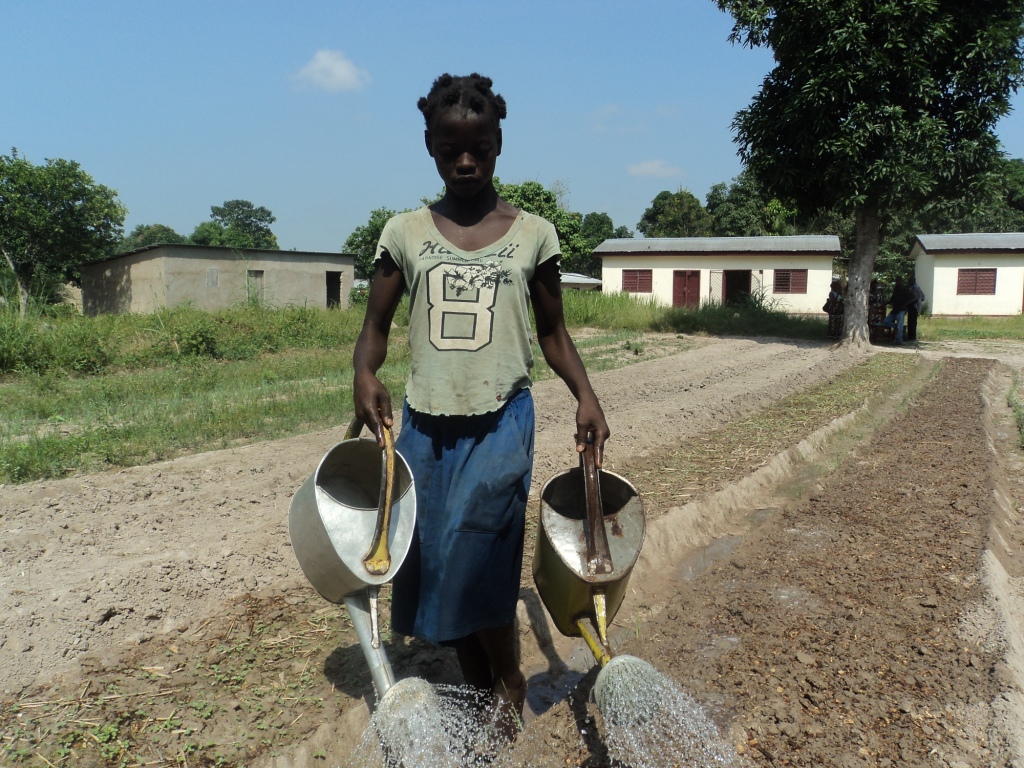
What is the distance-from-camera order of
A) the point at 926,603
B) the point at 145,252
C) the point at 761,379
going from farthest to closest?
the point at 145,252, the point at 761,379, the point at 926,603

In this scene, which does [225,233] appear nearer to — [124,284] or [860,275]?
[124,284]

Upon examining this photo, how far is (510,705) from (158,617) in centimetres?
155

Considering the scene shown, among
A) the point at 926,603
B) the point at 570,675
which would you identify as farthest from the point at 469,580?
the point at 926,603

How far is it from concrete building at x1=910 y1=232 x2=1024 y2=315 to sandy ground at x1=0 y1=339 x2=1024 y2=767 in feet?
71.7

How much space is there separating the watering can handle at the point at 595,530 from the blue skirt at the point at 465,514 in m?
0.18

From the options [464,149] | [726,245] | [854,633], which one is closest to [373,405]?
[464,149]

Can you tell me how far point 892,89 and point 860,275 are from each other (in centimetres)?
315

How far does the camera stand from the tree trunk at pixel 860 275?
572 inches

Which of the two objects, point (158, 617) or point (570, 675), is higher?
point (158, 617)

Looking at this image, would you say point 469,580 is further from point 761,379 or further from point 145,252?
point 145,252

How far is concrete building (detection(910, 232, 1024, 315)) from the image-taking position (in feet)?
82.3

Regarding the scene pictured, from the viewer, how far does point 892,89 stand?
43.6 feet

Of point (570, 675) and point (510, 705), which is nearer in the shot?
point (510, 705)

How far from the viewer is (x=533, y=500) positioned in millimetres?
4754
